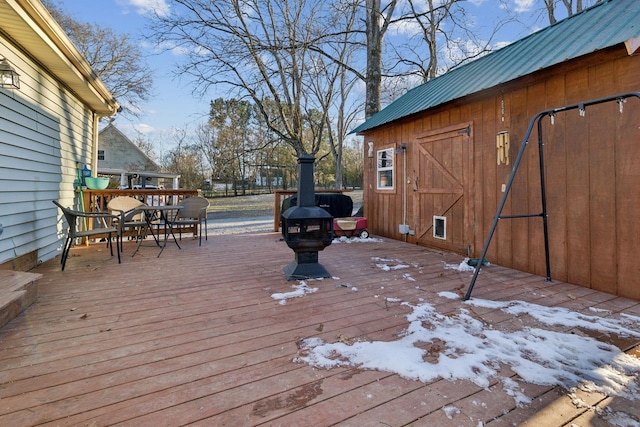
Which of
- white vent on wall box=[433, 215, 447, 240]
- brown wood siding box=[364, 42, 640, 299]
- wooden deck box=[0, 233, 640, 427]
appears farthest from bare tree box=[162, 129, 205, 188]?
brown wood siding box=[364, 42, 640, 299]

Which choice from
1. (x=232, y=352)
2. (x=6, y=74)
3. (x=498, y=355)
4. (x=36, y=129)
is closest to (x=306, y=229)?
(x=232, y=352)

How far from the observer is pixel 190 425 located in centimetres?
125

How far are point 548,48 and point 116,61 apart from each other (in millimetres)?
18982

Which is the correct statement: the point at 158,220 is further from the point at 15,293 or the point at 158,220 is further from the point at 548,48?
Result: the point at 548,48

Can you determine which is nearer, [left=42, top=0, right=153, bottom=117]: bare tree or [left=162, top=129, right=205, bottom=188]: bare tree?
[left=42, top=0, right=153, bottom=117]: bare tree

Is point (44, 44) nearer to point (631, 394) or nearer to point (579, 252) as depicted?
point (631, 394)

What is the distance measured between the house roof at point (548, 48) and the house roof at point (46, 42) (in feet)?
15.2

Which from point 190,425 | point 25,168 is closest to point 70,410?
point 190,425

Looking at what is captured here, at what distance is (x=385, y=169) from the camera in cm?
627

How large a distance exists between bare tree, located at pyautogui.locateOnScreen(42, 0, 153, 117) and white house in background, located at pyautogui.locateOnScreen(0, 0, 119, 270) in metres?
12.7

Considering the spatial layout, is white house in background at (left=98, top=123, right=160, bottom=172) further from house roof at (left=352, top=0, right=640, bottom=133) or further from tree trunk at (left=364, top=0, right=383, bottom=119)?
house roof at (left=352, top=0, right=640, bottom=133)

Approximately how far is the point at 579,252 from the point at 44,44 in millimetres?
6082

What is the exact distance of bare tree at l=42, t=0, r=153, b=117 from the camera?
14.8 m

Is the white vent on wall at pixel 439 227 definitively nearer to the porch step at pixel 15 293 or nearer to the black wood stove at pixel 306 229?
the black wood stove at pixel 306 229
